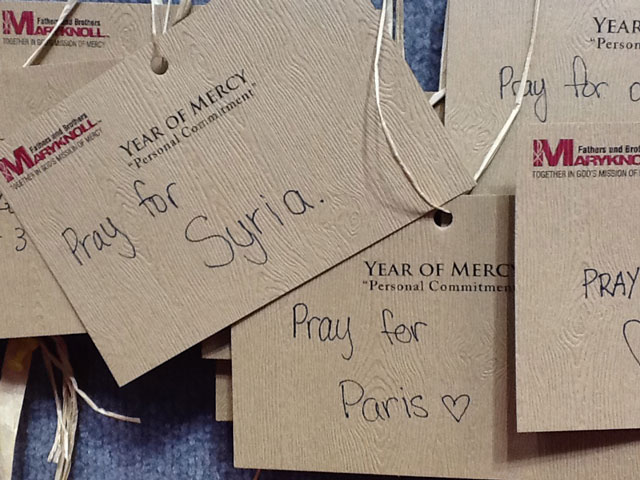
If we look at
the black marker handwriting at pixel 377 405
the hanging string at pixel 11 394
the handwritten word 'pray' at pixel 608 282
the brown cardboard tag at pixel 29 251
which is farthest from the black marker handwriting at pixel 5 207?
the handwritten word 'pray' at pixel 608 282

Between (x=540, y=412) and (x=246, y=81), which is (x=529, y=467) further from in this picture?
(x=246, y=81)

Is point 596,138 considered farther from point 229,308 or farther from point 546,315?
point 229,308

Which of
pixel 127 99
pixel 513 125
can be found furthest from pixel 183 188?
pixel 513 125

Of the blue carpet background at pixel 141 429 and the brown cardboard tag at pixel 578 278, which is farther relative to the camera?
the blue carpet background at pixel 141 429

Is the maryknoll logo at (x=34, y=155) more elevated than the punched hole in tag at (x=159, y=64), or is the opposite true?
the punched hole in tag at (x=159, y=64)

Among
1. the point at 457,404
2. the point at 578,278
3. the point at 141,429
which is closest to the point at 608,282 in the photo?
the point at 578,278

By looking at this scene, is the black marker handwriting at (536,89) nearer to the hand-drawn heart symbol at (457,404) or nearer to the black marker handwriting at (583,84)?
the black marker handwriting at (583,84)

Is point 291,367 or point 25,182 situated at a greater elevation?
point 25,182

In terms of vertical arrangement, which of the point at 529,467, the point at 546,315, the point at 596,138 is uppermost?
the point at 596,138

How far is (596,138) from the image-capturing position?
35 centimetres

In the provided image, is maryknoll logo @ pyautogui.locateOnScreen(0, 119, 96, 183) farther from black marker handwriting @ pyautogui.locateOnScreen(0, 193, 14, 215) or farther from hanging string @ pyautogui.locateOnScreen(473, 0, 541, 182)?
hanging string @ pyautogui.locateOnScreen(473, 0, 541, 182)

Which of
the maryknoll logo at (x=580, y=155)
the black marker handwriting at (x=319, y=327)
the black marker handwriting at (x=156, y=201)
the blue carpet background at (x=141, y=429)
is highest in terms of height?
the maryknoll logo at (x=580, y=155)

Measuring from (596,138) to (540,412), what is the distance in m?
0.17

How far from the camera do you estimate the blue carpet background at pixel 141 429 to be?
460 millimetres
